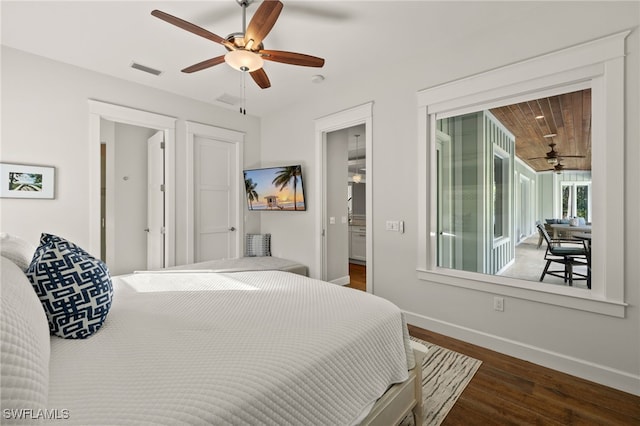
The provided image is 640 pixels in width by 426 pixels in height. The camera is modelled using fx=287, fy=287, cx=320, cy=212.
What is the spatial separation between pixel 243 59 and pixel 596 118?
2567 mm

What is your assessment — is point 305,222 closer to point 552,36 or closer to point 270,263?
point 270,263

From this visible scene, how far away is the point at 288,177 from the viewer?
4090mm

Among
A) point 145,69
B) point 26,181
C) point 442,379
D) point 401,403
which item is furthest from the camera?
point 145,69

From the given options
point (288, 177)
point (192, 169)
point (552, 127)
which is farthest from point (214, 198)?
point (552, 127)

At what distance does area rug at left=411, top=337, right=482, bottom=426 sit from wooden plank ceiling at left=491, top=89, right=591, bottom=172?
70.4 inches

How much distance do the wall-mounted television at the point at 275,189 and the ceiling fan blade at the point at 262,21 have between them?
208 cm

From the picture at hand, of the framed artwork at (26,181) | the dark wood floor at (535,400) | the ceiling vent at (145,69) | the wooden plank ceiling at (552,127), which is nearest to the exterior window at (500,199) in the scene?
the wooden plank ceiling at (552,127)

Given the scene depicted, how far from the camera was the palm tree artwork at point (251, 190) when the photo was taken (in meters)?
4.38

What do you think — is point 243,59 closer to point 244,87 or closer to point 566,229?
point 244,87

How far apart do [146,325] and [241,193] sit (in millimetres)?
3341

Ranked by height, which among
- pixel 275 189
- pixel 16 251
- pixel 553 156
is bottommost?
pixel 16 251

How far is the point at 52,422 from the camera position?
27.3 inches

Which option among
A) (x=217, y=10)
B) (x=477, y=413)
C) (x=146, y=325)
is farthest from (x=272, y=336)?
(x=217, y=10)

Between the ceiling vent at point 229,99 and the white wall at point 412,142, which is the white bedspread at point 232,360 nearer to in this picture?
the white wall at point 412,142
